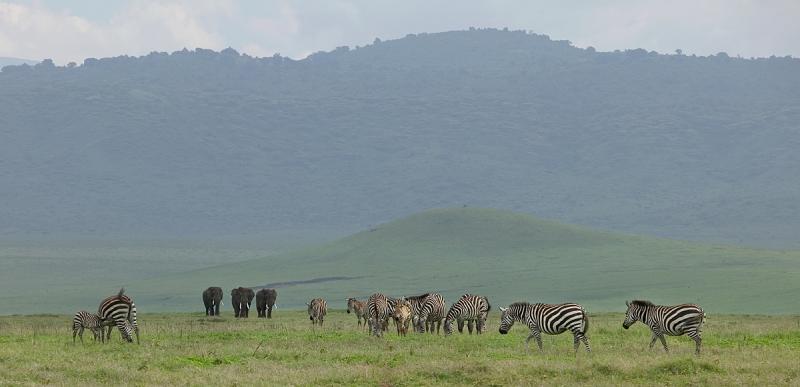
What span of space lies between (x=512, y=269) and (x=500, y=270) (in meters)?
1.20

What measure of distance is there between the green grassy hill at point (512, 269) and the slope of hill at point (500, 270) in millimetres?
111

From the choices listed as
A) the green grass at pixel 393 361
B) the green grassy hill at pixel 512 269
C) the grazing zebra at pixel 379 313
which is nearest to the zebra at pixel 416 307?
the grazing zebra at pixel 379 313

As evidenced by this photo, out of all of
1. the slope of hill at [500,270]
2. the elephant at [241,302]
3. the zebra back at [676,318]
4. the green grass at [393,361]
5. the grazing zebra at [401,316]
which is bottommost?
the green grass at [393,361]

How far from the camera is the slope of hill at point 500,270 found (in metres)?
101

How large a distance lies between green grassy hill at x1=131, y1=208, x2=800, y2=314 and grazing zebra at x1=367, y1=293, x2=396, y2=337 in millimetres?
51796

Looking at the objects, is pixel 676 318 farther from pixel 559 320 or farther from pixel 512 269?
pixel 512 269

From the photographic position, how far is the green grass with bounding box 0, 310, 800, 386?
2481 cm

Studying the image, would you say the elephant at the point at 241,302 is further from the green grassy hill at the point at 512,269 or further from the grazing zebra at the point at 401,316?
the green grassy hill at the point at 512,269

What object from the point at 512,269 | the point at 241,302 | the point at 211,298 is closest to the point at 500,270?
the point at 512,269

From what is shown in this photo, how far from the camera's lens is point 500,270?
125000mm

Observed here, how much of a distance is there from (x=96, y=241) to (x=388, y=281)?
278 feet

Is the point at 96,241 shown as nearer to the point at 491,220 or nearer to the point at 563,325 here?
the point at 491,220

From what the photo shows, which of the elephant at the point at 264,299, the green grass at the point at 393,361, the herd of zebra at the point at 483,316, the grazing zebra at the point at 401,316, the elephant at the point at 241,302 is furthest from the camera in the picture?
the elephant at the point at 241,302

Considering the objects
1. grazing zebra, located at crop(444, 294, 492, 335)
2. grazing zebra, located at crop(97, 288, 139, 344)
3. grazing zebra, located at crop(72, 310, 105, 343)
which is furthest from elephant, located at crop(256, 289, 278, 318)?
grazing zebra, located at crop(97, 288, 139, 344)
